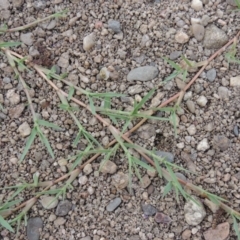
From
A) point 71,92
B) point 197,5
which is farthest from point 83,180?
point 197,5

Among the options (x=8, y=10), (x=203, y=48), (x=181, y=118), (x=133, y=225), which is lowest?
(x=133, y=225)

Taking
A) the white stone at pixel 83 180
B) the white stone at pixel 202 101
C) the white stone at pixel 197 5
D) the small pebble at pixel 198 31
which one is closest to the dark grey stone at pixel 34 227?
the white stone at pixel 83 180

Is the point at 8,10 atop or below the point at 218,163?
atop

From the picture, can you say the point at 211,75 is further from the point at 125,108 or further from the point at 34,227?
the point at 34,227

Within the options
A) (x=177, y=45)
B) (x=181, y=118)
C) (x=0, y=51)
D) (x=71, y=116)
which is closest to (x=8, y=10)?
(x=0, y=51)

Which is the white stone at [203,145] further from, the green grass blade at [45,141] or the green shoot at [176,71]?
the green grass blade at [45,141]

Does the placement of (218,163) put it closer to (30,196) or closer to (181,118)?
(181,118)

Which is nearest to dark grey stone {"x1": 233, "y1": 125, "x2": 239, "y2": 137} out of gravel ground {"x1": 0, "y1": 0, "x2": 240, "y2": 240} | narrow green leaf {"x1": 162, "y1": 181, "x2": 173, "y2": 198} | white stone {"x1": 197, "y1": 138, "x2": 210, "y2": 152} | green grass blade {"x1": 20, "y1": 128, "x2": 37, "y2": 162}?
gravel ground {"x1": 0, "y1": 0, "x2": 240, "y2": 240}
